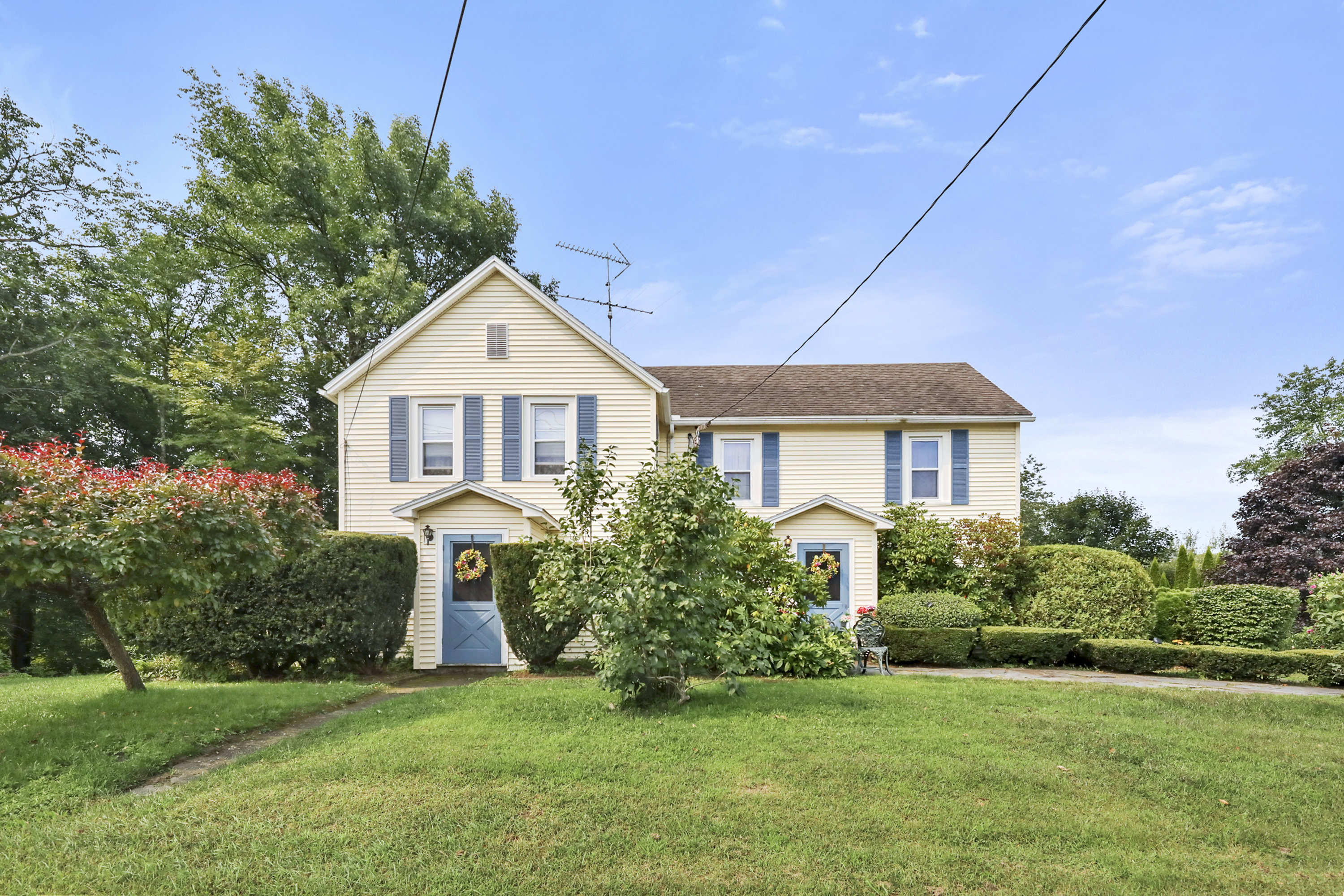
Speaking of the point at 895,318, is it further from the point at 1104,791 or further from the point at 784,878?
the point at 784,878

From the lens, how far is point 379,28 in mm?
6672

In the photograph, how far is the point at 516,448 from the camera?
1373cm

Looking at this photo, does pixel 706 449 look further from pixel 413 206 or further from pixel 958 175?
pixel 958 175

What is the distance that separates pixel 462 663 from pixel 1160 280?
47.7 ft

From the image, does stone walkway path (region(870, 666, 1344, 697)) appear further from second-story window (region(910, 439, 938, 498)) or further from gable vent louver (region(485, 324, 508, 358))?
gable vent louver (region(485, 324, 508, 358))

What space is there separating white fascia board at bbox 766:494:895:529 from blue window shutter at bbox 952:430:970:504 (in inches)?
104

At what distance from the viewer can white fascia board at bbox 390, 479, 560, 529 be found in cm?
1212

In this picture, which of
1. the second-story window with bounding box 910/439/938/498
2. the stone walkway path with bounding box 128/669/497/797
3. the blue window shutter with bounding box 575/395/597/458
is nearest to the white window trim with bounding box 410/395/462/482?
the blue window shutter with bounding box 575/395/597/458

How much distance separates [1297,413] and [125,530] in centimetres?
3588

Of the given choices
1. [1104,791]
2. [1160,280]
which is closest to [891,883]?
[1104,791]

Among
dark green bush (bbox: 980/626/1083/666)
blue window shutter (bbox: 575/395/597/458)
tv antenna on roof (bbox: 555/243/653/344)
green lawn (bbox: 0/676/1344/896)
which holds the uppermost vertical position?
tv antenna on roof (bbox: 555/243/653/344)

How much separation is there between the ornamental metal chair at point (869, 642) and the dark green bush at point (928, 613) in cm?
126

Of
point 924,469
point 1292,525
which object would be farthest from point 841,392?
point 1292,525

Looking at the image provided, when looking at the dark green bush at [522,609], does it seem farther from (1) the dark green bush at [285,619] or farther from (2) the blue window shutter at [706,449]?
(2) the blue window shutter at [706,449]
